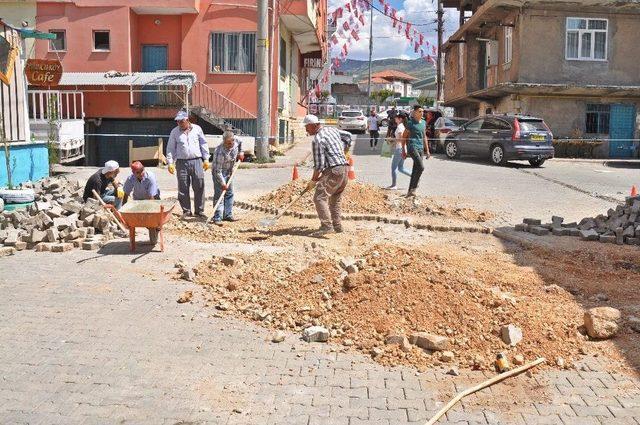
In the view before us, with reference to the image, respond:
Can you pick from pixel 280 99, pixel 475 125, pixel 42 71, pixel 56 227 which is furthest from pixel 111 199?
pixel 280 99

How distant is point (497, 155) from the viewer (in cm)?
2270

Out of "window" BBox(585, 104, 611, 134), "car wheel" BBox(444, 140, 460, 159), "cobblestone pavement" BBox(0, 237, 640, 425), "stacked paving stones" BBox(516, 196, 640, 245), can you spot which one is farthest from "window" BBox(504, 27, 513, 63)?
"cobblestone pavement" BBox(0, 237, 640, 425)

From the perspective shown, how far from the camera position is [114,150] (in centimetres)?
2602

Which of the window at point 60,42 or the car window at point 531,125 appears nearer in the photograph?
the car window at point 531,125

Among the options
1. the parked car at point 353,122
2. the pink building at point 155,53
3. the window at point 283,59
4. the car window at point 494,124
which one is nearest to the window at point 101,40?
the pink building at point 155,53

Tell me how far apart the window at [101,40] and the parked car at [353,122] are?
20.3 metres

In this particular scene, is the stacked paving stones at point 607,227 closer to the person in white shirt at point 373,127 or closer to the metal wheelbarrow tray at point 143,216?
the metal wheelbarrow tray at point 143,216

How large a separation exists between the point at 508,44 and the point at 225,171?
22453 mm

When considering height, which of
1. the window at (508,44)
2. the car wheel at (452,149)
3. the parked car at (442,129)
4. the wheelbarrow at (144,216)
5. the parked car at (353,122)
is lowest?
the wheelbarrow at (144,216)

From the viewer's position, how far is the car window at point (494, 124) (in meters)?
22.6

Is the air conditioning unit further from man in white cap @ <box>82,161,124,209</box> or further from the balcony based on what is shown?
man in white cap @ <box>82,161,124,209</box>

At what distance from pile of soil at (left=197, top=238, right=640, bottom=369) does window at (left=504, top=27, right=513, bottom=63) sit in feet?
77.8

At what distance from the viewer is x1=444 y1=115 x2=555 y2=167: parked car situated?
2202 centimetres

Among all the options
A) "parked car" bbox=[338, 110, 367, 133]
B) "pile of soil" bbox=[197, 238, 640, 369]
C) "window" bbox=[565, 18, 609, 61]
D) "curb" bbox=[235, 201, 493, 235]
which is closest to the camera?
"pile of soil" bbox=[197, 238, 640, 369]
